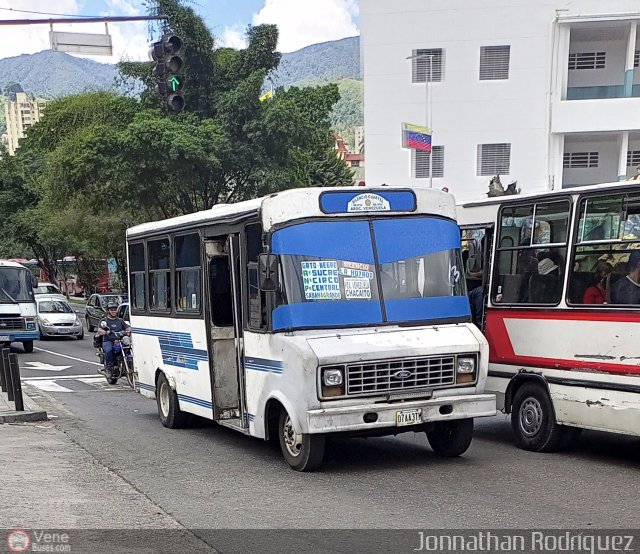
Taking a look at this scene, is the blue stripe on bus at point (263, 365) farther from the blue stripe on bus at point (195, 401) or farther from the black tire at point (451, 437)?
the black tire at point (451, 437)

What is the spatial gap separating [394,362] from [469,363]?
0.90 meters

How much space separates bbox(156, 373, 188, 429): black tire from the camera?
12.1 metres

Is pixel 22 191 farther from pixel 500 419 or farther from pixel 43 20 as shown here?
pixel 500 419

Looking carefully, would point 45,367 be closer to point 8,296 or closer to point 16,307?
point 16,307

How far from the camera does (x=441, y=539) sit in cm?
629

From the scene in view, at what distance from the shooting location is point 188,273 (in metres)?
11.3

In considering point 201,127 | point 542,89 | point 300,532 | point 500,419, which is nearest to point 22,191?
point 201,127

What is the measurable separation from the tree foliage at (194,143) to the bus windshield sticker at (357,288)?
23.2 metres

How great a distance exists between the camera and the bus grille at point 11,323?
2577 centimetres

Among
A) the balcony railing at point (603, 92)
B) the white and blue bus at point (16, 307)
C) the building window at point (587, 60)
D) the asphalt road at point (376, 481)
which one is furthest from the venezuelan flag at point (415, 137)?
the asphalt road at point (376, 481)

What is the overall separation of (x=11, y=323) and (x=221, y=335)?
56.7ft

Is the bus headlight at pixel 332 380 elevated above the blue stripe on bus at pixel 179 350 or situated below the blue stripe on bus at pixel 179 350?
above

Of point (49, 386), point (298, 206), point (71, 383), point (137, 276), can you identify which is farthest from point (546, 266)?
point (71, 383)

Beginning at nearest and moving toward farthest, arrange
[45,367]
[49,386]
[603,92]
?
[49,386]
[45,367]
[603,92]
